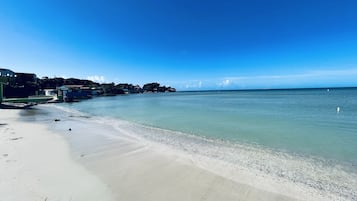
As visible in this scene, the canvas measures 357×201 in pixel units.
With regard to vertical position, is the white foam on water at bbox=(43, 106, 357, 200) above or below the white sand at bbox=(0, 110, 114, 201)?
below

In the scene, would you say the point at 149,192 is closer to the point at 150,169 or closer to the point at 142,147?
the point at 150,169

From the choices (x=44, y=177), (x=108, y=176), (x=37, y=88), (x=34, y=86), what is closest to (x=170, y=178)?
(x=108, y=176)

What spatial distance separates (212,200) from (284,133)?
8.78 metres

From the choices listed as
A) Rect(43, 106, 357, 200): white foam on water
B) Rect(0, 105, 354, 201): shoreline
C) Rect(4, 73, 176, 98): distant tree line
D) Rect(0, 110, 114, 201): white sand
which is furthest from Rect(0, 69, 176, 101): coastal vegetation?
Rect(43, 106, 357, 200): white foam on water

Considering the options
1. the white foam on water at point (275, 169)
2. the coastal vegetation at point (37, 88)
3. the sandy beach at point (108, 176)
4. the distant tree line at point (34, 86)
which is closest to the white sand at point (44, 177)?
the sandy beach at point (108, 176)

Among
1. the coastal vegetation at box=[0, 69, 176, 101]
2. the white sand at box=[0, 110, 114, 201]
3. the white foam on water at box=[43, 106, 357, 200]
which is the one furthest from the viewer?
the coastal vegetation at box=[0, 69, 176, 101]

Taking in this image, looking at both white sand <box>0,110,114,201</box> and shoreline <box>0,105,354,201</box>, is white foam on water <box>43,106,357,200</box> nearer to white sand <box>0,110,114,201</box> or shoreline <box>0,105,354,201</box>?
shoreline <box>0,105,354,201</box>

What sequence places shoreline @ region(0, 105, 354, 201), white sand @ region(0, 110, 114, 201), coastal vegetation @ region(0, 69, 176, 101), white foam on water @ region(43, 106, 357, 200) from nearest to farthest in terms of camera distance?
1. white sand @ region(0, 110, 114, 201)
2. shoreline @ region(0, 105, 354, 201)
3. white foam on water @ region(43, 106, 357, 200)
4. coastal vegetation @ region(0, 69, 176, 101)

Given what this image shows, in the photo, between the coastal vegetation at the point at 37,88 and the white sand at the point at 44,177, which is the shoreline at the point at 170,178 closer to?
the white sand at the point at 44,177

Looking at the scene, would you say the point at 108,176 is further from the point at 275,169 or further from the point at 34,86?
the point at 34,86

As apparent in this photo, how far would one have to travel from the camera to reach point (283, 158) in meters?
6.89

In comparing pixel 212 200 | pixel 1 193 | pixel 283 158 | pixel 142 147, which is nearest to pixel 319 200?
pixel 212 200

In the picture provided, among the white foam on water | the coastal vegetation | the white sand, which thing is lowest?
the white foam on water

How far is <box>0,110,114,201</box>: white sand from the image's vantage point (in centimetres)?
397
